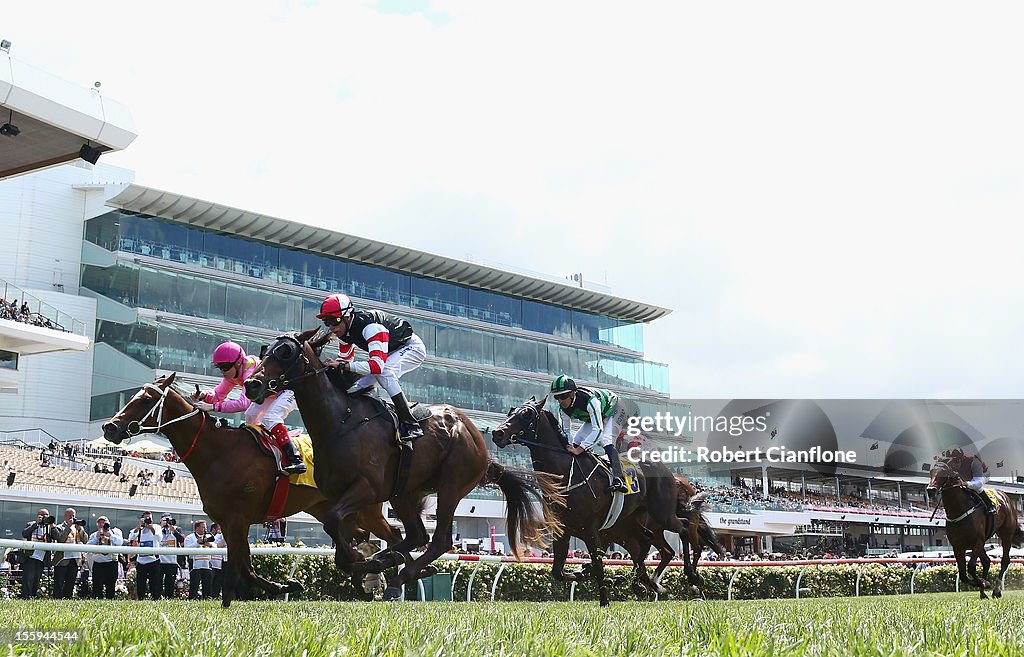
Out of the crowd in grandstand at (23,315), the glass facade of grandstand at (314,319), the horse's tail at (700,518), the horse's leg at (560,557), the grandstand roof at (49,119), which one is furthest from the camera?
the glass facade of grandstand at (314,319)

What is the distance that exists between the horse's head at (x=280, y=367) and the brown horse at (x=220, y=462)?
3.48ft

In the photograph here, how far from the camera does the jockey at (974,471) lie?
1195 centimetres

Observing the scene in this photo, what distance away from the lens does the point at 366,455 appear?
23.2ft

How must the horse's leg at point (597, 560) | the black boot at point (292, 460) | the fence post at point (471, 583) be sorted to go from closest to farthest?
the black boot at point (292, 460) < the horse's leg at point (597, 560) < the fence post at point (471, 583)

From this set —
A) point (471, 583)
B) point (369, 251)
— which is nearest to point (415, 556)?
point (471, 583)

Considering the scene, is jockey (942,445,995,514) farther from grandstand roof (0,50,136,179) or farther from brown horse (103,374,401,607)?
grandstand roof (0,50,136,179)

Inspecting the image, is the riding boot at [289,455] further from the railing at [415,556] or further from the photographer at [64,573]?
the photographer at [64,573]

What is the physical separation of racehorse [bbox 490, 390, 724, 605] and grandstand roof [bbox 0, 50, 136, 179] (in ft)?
28.6

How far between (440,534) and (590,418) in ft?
10.4

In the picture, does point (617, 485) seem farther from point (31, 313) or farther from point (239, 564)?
point (31, 313)

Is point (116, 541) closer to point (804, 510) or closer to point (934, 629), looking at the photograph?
point (934, 629)

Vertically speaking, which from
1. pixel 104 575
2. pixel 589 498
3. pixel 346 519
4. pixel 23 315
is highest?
pixel 23 315

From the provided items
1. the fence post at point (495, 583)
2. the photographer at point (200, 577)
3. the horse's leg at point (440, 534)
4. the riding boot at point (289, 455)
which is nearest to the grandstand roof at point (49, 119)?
the photographer at point (200, 577)

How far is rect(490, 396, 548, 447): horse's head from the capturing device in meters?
9.77
